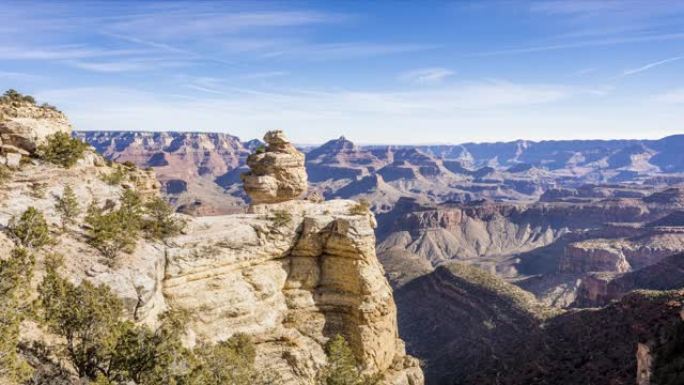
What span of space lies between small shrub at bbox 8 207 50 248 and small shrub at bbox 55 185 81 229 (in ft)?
10.3

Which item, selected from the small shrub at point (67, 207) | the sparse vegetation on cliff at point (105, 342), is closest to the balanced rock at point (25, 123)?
the small shrub at point (67, 207)

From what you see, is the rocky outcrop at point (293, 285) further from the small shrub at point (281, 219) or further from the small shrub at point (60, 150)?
the small shrub at point (60, 150)

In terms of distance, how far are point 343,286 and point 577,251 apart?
452 ft

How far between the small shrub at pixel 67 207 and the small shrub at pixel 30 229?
3136 millimetres

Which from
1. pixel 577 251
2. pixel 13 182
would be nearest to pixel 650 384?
pixel 13 182

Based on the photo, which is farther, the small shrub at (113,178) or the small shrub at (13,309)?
the small shrub at (113,178)

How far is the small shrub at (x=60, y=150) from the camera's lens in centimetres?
2883

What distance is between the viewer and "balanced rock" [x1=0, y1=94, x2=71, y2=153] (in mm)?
28469

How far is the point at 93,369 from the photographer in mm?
20219

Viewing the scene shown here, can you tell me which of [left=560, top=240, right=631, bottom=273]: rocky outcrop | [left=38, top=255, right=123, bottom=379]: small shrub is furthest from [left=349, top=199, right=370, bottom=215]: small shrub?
[left=560, top=240, right=631, bottom=273]: rocky outcrop

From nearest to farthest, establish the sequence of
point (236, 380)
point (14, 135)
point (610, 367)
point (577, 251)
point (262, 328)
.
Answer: point (236, 380) → point (14, 135) → point (262, 328) → point (610, 367) → point (577, 251)

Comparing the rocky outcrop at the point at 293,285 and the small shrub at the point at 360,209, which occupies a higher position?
the small shrub at the point at 360,209

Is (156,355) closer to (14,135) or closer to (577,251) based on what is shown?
(14,135)

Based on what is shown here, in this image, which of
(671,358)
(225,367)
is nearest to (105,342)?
(225,367)
